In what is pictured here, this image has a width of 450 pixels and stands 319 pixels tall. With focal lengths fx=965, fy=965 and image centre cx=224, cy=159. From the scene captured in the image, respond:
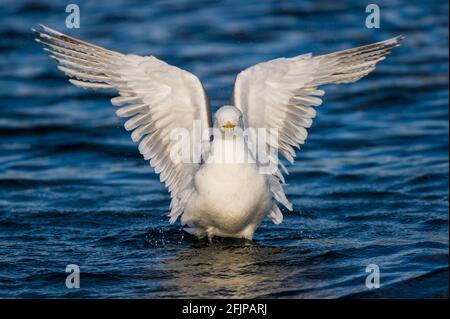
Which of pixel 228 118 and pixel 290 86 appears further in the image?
pixel 290 86

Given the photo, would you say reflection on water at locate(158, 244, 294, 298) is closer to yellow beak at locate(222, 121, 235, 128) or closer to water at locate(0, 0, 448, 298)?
water at locate(0, 0, 448, 298)

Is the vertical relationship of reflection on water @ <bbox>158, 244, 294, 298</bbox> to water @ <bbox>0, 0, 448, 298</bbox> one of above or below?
below

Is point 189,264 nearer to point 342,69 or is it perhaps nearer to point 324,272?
point 324,272

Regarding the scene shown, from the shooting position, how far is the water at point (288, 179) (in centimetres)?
754

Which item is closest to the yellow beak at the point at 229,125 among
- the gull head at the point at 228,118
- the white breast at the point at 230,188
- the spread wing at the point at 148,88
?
the gull head at the point at 228,118

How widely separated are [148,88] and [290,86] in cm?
120

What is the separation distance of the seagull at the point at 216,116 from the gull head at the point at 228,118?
0.04 meters

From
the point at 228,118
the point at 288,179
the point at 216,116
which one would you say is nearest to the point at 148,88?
the point at 216,116

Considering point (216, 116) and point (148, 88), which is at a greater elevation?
point (148, 88)

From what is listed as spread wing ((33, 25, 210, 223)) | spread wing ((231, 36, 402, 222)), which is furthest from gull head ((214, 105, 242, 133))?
spread wing ((231, 36, 402, 222))

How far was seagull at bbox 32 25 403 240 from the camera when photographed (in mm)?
7629

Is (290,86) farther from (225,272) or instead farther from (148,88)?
(225,272)

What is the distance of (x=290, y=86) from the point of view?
8.18m

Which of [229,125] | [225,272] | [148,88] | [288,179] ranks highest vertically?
[148,88]
